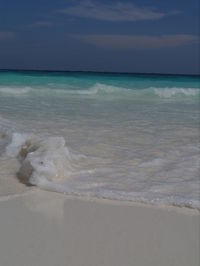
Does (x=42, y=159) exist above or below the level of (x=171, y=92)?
above

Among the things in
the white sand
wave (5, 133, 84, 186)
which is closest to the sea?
wave (5, 133, 84, 186)

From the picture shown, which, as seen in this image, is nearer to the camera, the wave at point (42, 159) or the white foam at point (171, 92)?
the wave at point (42, 159)

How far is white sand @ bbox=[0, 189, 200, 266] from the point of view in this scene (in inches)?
93.3

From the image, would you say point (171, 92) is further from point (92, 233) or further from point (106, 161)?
point (92, 233)

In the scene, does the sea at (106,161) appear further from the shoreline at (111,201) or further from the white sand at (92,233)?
the white sand at (92,233)

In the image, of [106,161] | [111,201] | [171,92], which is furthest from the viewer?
[171,92]

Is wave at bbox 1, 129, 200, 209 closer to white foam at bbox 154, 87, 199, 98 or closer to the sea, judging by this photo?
the sea

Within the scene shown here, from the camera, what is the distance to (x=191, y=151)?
5156 mm

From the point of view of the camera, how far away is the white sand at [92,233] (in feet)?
7.77

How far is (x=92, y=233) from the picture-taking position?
105 inches

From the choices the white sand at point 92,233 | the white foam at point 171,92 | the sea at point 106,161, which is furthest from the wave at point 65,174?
the white foam at point 171,92

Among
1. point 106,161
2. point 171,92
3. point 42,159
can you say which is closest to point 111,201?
point 42,159

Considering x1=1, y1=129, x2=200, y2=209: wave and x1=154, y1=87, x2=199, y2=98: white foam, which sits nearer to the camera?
x1=1, y1=129, x2=200, y2=209: wave

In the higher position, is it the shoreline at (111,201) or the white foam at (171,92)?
the shoreline at (111,201)
